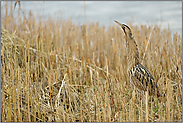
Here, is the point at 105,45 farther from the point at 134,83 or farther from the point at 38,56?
the point at 134,83

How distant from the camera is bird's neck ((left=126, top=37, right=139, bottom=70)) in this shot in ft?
6.46

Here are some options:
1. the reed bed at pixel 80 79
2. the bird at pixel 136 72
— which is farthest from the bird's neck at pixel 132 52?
the reed bed at pixel 80 79

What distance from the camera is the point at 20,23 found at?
444 centimetres

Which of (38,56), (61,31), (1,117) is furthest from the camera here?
(61,31)

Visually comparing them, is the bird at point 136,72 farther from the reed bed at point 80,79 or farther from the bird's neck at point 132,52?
the reed bed at point 80,79

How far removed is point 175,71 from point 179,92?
20.4 inches

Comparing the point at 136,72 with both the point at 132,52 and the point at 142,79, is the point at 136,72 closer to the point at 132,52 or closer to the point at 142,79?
the point at 142,79

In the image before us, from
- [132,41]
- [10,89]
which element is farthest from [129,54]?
[10,89]

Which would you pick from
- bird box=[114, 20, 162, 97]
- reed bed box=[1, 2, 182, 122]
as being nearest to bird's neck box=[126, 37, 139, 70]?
bird box=[114, 20, 162, 97]

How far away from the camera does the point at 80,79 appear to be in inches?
116

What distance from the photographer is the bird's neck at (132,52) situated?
6.46 ft

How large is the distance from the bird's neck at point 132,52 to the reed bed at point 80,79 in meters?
0.30

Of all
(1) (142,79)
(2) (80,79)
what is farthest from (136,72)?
(2) (80,79)

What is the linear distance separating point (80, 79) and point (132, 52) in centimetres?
120
